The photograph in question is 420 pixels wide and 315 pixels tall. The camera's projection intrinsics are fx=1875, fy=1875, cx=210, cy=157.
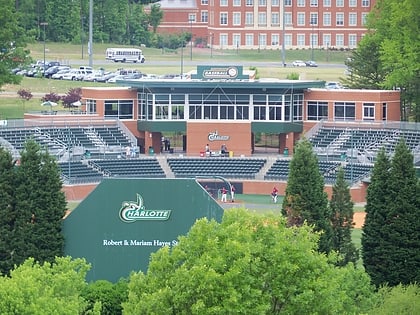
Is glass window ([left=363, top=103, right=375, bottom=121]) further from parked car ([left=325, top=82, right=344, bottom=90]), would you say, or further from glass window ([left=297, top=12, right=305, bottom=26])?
glass window ([left=297, top=12, right=305, bottom=26])

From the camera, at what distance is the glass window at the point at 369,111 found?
348ft

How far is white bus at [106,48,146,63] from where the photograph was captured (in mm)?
146625

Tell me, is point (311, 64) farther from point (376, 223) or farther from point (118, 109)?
point (376, 223)

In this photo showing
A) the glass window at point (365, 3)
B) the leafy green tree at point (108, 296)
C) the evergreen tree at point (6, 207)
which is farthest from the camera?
the glass window at point (365, 3)

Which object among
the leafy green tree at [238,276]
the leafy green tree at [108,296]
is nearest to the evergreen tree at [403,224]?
the leafy green tree at [108,296]

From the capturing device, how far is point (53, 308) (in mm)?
48406

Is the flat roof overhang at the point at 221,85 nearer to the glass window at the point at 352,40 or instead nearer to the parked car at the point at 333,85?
the parked car at the point at 333,85

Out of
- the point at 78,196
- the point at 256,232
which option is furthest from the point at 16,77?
the point at 256,232

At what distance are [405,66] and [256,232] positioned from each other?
189 feet

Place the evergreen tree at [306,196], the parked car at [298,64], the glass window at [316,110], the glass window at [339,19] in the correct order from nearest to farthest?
the evergreen tree at [306,196] < the glass window at [316,110] < the parked car at [298,64] < the glass window at [339,19]

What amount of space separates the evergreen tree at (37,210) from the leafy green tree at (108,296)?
4.38 metres

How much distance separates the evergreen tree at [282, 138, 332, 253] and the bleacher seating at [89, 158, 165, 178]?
1112 inches

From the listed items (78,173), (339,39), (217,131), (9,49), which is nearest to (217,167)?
(217,131)

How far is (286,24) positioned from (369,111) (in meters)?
58.7
